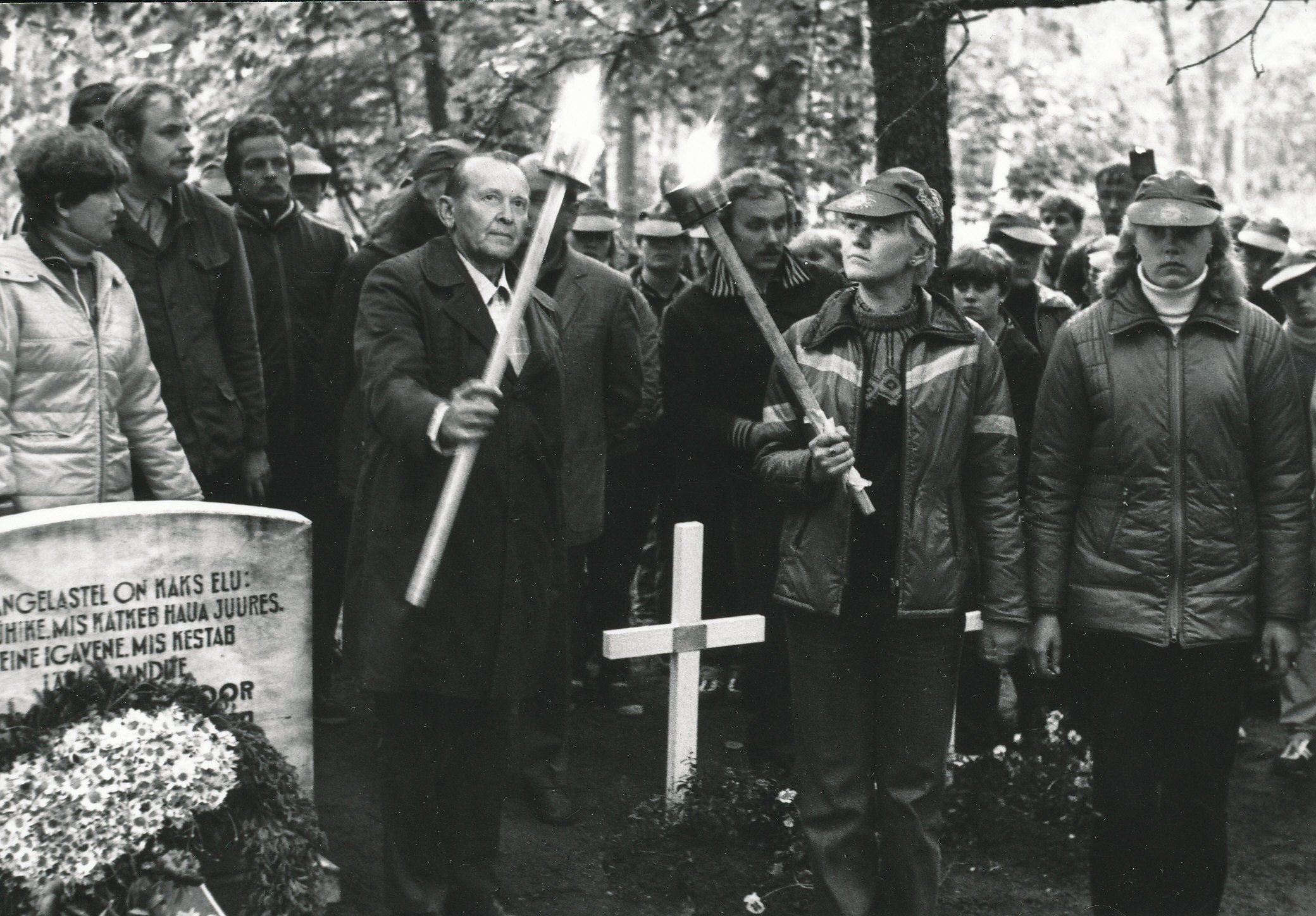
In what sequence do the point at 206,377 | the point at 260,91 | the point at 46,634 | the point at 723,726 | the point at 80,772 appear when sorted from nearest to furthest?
1. the point at 80,772
2. the point at 46,634
3. the point at 206,377
4. the point at 723,726
5. the point at 260,91

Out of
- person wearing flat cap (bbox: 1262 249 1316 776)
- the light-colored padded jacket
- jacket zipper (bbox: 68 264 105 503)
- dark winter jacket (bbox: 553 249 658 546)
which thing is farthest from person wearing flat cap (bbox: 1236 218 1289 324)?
jacket zipper (bbox: 68 264 105 503)

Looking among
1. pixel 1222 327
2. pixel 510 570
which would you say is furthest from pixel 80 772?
pixel 1222 327

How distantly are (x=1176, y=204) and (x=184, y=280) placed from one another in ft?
10.9

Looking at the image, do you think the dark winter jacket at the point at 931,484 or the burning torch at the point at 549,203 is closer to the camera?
the burning torch at the point at 549,203

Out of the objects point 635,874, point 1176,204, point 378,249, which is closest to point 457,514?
point 635,874

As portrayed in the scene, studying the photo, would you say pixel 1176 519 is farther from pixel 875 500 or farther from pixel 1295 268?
pixel 1295 268

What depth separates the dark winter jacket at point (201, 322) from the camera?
530 centimetres

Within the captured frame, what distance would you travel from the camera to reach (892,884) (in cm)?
428

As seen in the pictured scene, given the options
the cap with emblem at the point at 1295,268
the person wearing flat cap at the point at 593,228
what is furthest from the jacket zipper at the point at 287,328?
the cap with emblem at the point at 1295,268

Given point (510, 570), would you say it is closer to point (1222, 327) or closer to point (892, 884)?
point (892, 884)

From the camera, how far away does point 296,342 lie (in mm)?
6402

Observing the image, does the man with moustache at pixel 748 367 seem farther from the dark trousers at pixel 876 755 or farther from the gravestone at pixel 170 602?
the gravestone at pixel 170 602

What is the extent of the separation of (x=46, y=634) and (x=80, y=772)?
49cm

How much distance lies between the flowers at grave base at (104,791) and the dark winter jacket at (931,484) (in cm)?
165
